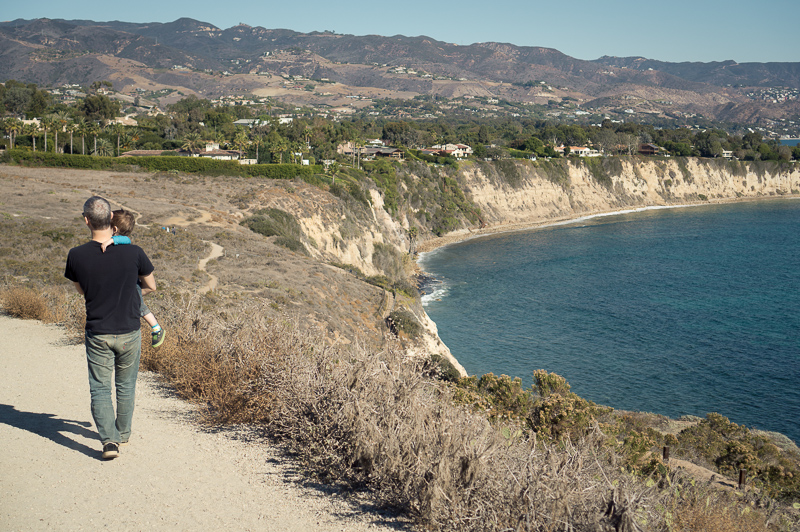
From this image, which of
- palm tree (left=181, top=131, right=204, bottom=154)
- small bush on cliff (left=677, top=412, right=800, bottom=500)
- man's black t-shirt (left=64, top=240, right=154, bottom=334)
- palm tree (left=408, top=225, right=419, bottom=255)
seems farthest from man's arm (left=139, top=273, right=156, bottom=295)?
palm tree (left=181, top=131, right=204, bottom=154)

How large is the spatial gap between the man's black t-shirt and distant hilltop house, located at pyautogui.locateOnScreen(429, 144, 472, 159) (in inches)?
3670

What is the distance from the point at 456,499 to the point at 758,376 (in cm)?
3323

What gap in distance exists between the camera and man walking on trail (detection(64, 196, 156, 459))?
5.58m

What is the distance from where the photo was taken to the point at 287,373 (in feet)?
21.6

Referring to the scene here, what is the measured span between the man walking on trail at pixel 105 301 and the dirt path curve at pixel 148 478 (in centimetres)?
43

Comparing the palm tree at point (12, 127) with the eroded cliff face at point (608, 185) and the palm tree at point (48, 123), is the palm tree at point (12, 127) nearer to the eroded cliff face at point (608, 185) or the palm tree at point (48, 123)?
the palm tree at point (48, 123)

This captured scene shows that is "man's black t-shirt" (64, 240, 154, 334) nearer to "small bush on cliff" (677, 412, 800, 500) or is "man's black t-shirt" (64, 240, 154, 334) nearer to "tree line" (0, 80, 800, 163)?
"small bush on cliff" (677, 412, 800, 500)

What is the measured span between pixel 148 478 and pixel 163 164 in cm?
5199

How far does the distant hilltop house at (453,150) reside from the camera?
98.8 meters

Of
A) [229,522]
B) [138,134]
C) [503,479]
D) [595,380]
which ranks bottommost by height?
Answer: [595,380]

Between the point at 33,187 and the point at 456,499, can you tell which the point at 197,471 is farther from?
the point at 33,187

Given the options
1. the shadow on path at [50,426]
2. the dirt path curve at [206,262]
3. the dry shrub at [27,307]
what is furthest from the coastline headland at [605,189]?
the shadow on path at [50,426]

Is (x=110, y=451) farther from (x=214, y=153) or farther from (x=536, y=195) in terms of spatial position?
(x=536, y=195)

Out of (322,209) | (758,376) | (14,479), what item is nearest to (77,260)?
(14,479)
